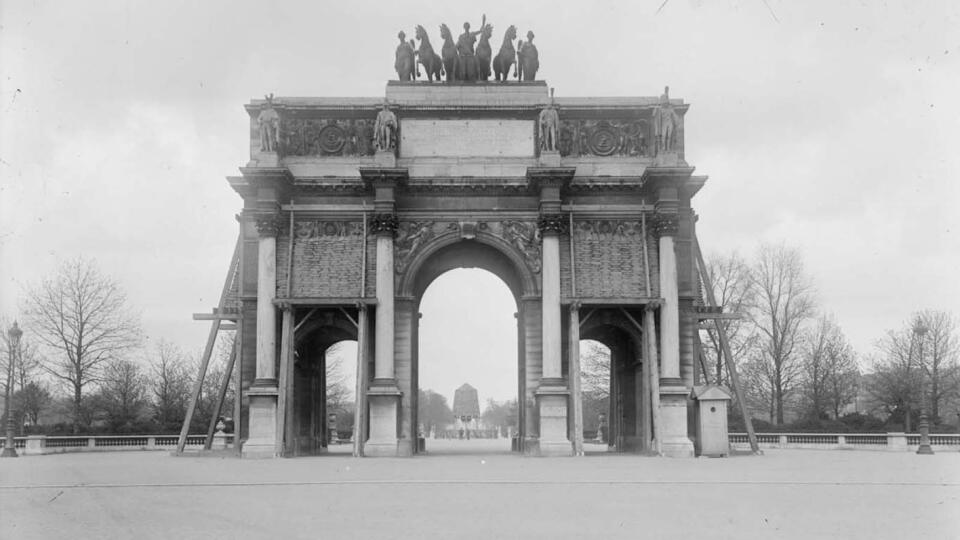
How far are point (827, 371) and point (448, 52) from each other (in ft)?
101

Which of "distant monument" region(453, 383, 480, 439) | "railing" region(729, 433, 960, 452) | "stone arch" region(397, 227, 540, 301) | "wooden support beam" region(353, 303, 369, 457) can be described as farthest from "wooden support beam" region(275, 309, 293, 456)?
"distant monument" region(453, 383, 480, 439)

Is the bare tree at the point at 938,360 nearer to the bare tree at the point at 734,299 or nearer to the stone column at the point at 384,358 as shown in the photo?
→ the bare tree at the point at 734,299

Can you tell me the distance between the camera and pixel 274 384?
3181cm

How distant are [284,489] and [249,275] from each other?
55.5ft

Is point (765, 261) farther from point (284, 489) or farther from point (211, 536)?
point (211, 536)

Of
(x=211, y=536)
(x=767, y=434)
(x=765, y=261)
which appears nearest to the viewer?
(x=211, y=536)

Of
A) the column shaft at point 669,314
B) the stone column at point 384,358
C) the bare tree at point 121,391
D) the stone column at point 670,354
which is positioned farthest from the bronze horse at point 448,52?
the bare tree at point 121,391

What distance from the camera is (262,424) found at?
31.3 meters

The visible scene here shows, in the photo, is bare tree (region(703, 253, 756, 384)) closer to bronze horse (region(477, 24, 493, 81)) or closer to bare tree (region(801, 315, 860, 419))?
bare tree (region(801, 315, 860, 419))

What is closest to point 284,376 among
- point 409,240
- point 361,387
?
point 361,387

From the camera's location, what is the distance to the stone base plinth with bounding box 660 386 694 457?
30922 mm

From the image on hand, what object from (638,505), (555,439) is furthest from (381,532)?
(555,439)

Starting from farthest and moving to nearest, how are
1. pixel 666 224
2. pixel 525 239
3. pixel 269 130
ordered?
pixel 525 239, pixel 269 130, pixel 666 224

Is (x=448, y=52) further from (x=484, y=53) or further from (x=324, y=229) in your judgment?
(x=324, y=229)
